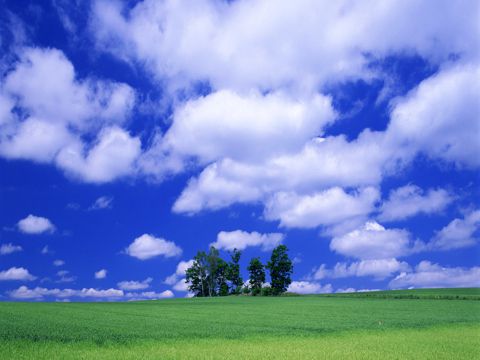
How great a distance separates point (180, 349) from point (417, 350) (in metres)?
10.5

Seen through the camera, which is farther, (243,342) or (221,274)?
(221,274)

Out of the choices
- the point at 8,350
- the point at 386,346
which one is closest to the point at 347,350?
the point at 386,346

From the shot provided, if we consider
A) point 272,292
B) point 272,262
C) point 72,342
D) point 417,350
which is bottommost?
point 417,350

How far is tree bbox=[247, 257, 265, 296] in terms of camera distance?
366ft

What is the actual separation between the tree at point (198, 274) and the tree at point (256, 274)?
482 inches

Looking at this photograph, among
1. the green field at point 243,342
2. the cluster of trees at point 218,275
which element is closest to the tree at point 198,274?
the cluster of trees at point 218,275

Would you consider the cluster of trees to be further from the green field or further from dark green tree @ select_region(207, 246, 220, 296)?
the green field

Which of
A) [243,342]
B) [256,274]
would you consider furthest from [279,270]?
[243,342]

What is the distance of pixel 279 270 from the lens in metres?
109

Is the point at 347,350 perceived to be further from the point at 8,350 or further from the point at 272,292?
the point at 272,292

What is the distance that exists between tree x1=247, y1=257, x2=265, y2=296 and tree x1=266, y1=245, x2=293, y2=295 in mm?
3148

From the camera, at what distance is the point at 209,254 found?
11712cm

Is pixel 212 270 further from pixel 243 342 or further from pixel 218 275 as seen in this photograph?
pixel 243 342

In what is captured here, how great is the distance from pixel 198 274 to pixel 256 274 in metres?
15.7
